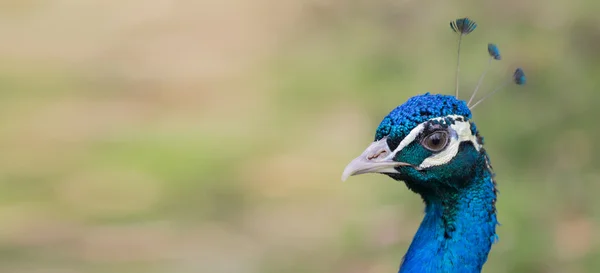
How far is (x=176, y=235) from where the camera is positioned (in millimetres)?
4090

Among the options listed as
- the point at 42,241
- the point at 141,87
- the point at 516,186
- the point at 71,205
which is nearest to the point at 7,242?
the point at 42,241

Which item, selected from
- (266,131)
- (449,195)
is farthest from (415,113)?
(266,131)

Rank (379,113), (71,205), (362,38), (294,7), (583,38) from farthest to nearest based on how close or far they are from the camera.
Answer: (294,7) < (362,38) < (583,38) < (379,113) < (71,205)

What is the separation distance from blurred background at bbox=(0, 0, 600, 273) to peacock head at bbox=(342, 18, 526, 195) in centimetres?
174

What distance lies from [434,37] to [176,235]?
2157 mm

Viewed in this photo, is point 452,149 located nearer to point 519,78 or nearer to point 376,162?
point 376,162

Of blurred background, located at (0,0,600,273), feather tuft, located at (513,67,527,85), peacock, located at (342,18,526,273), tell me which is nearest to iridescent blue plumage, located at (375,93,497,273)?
peacock, located at (342,18,526,273)

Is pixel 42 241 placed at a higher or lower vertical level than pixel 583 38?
lower

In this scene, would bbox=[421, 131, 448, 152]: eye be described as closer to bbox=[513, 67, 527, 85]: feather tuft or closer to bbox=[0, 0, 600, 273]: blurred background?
bbox=[513, 67, 527, 85]: feather tuft

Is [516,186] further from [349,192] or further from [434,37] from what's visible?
[434,37]

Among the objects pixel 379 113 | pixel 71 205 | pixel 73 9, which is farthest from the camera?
pixel 73 9

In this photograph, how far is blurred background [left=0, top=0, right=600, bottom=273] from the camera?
3.90 meters

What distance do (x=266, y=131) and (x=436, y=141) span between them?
3175 millimetres

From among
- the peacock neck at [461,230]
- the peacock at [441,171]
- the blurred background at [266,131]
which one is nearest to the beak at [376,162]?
the peacock at [441,171]
